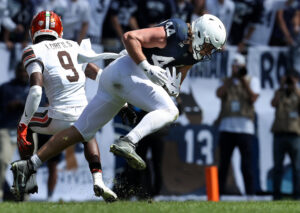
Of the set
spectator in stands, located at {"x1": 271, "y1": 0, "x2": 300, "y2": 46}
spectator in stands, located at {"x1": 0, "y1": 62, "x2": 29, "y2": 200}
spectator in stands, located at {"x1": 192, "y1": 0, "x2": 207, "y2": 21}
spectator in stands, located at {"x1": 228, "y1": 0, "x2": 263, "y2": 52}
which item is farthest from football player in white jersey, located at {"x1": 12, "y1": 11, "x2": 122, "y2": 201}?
spectator in stands, located at {"x1": 271, "y1": 0, "x2": 300, "y2": 46}

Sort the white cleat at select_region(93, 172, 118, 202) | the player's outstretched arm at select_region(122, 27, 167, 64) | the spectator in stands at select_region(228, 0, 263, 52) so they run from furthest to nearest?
the spectator in stands at select_region(228, 0, 263, 52), the white cleat at select_region(93, 172, 118, 202), the player's outstretched arm at select_region(122, 27, 167, 64)

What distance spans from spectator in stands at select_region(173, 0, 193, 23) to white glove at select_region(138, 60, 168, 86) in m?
4.35

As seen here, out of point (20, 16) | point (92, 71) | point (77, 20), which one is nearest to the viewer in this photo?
point (92, 71)

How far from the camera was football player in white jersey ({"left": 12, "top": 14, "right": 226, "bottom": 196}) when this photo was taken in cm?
536

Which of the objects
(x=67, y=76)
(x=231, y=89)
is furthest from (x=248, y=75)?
(x=67, y=76)

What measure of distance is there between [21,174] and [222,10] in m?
4.93

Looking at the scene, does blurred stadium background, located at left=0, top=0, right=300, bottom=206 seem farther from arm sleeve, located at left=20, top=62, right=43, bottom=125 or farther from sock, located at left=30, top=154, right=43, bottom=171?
sock, located at left=30, top=154, right=43, bottom=171

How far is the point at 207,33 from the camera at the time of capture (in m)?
5.56

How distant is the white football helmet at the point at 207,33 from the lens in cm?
557

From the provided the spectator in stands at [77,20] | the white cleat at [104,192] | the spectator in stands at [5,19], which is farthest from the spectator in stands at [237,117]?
the white cleat at [104,192]

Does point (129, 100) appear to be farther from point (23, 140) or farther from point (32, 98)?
point (23, 140)

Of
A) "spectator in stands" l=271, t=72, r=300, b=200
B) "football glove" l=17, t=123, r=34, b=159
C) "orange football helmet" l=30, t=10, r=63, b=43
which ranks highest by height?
"orange football helmet" l=30, t=10, r=63, b=43

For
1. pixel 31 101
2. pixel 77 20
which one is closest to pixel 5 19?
pixel 77 20

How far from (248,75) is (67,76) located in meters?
3.93
